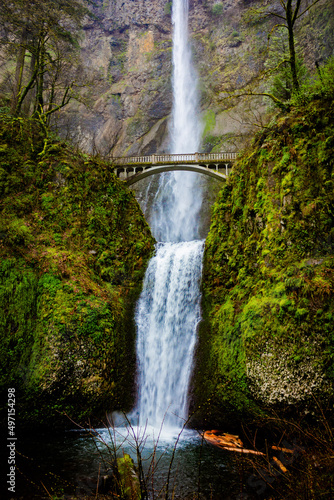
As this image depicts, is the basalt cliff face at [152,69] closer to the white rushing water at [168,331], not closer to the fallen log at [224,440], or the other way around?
the white rushing water at [168,331]

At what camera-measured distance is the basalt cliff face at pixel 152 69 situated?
30531mm

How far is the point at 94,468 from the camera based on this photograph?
604 cm

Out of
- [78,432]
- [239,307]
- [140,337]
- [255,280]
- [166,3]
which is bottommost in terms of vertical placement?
[78,432]

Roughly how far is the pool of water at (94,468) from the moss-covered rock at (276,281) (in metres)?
1.57

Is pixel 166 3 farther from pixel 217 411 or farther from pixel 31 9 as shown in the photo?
pixel 217 411

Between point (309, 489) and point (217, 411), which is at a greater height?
point (309, 489)

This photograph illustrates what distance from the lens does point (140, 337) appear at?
1048 centimetres

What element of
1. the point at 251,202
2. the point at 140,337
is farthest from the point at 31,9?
the point at 140,337

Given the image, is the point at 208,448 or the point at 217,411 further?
the point at 217,411

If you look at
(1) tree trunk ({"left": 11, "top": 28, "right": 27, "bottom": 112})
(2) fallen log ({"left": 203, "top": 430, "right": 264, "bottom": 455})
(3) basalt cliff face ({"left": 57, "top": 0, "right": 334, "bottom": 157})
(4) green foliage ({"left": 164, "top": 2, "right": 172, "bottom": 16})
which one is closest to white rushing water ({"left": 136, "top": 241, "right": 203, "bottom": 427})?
(2) fallen log ({"left": 203, "top": 430, "right": 264, "bottom": 455})

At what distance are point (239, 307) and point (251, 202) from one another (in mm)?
3385

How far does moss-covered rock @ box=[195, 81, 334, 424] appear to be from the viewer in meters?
6.92

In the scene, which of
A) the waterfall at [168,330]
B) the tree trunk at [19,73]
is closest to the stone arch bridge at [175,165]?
the tree trunk at [19,73]

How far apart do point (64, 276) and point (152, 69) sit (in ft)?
109
